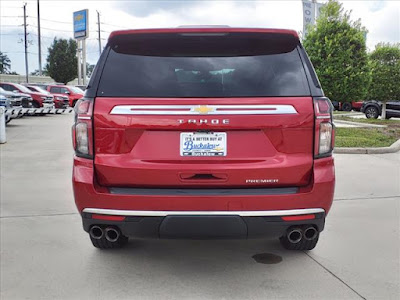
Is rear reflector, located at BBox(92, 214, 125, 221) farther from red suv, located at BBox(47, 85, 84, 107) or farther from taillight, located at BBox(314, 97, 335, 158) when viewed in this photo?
red suv, located at BBox(47, 85, 84, 107)

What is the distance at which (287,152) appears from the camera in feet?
9.60

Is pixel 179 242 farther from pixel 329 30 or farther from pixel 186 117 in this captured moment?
pixel 329 30

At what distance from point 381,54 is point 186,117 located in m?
16.4

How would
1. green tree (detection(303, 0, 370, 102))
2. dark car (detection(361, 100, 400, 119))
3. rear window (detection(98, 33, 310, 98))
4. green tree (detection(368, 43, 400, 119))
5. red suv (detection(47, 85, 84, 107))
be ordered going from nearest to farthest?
rear window (detection(98, 33, 310, 98)) → green tree (detection(303, 0, 370, 102)) → green tree (detection(368, 43, 400, 119)) → dark car (detection(361, 100, 400, 119)) → red suv (detection(47, 85, 84, 107))

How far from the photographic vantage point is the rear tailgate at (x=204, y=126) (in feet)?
9.38

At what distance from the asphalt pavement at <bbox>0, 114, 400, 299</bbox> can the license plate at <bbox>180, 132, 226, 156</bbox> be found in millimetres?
1053

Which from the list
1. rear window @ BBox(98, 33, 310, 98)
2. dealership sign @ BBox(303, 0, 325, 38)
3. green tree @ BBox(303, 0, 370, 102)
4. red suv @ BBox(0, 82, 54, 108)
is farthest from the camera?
dealership sign @ BBox(303, 0, 325, 38)

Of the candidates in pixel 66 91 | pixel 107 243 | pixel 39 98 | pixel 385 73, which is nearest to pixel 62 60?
pixel 66 91

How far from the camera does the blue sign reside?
161 feet

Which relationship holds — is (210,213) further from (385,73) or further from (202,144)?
(385,73)

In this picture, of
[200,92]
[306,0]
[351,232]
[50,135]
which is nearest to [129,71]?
[200,92]

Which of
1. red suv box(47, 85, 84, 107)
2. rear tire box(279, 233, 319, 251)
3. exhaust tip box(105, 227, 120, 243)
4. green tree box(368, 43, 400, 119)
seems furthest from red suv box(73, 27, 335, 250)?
red suv box(47, 85, 84, 107)

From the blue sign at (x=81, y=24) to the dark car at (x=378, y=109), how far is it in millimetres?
37219

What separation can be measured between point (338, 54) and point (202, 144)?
1293cm
